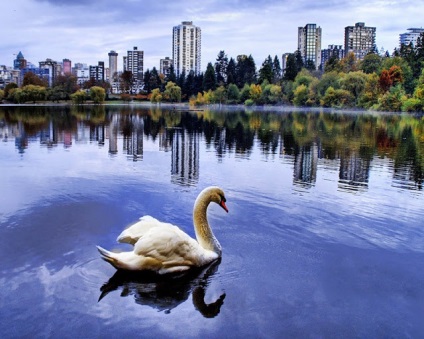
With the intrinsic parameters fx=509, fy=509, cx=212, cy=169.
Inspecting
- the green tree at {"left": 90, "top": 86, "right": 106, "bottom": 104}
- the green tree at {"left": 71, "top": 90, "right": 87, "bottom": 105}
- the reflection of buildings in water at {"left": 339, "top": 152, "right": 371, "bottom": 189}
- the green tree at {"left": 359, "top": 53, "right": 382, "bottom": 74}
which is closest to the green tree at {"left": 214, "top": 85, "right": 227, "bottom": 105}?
the green tree at {"left": 90, "top": 86, "right": 106, "bottom": 104}

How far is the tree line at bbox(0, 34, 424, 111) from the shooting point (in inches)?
3433

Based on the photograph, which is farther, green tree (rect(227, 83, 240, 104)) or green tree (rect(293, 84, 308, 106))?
green tree (rect(227, 83, 240, 104))

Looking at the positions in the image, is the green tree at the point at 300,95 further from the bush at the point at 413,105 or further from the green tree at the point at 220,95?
the bush at the point at 413,105

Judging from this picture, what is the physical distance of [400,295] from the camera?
643 centimetres

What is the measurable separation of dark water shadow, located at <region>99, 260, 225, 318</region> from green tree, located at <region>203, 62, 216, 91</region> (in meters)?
123

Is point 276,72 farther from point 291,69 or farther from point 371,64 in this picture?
point 371,64

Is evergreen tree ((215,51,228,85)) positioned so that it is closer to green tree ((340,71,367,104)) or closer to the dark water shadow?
green tree ((340,71,367,104))

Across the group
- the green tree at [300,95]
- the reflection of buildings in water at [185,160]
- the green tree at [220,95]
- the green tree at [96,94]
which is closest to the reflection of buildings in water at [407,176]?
the reflection of buildings in water at [185,160]

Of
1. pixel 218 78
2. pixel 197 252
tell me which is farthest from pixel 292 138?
pixel 218 78

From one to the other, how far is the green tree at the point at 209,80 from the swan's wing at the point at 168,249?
12328 centimetres

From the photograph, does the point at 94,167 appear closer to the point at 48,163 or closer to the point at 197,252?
the point at 48,163

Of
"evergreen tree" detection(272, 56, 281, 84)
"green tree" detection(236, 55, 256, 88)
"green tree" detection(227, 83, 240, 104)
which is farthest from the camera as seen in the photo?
"green tree" detection(236, 55, 256, 88)

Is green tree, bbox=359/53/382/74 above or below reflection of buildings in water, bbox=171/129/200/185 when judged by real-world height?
above

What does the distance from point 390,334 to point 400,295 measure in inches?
43.2
